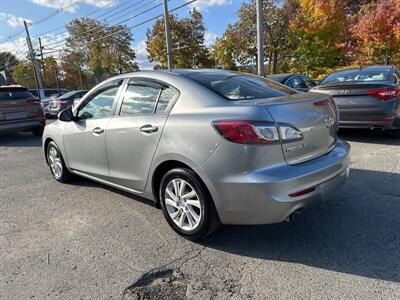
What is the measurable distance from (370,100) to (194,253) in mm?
4755

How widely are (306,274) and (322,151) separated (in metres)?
1.06

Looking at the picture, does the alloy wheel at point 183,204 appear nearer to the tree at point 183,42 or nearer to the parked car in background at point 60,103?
the parked car in background at point 60,103

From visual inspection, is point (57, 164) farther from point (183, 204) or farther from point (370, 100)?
point (370, 100)

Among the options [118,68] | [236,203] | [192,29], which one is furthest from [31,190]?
[118,68]

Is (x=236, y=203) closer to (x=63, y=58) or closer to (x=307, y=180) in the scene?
(x=307, y=180)

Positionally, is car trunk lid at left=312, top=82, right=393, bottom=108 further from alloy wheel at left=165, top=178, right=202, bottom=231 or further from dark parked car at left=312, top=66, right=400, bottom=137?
alloy wheel at left=165, top=178, right=202, bottom=231

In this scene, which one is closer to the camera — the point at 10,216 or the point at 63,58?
the point at 10,216

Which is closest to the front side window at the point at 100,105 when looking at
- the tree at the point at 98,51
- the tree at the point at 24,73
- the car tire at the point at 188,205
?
the car tire at the point at 188,205

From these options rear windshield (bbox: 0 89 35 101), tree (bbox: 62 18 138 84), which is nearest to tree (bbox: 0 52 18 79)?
tree (bbox: 62 18 138 84)

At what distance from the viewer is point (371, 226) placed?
3096 millimetres

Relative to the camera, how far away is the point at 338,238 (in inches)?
115

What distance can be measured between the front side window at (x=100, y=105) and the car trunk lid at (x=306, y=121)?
1818mm

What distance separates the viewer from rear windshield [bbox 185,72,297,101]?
304cm

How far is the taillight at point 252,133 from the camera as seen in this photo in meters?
2.50
